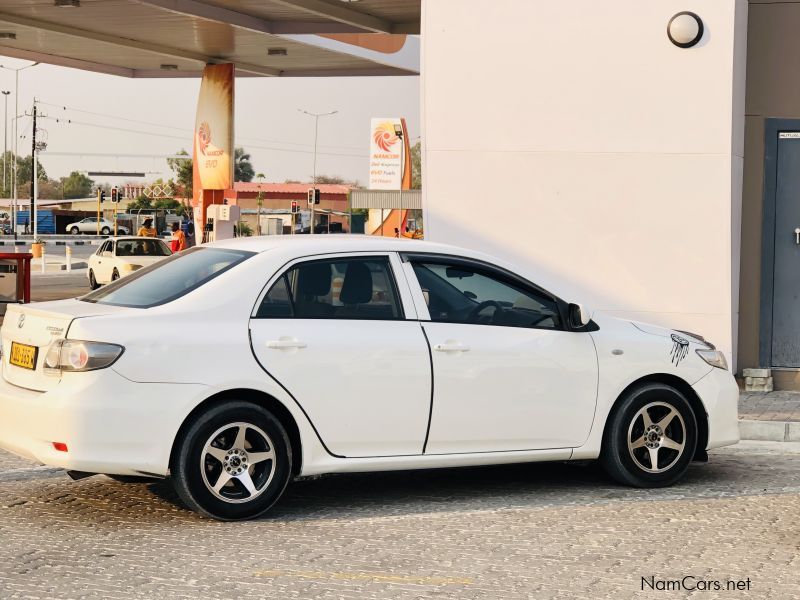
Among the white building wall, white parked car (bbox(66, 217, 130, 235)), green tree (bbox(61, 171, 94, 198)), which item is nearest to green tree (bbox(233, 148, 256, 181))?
green tree (bbox(61, 171, 94, 198))

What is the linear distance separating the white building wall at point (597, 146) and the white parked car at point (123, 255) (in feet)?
64.7

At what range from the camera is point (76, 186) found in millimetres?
193250

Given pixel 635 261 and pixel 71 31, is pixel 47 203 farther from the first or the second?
pixel 635 261

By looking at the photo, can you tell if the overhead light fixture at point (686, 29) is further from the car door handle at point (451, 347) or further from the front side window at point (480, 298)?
the car door handle at point (451, 347)

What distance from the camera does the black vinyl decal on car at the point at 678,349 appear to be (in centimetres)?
787

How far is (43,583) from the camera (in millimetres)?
5477

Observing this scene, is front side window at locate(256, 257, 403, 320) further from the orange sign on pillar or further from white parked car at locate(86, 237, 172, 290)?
the orange sign on pillar

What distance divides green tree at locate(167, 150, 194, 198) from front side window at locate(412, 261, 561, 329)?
130444 mm

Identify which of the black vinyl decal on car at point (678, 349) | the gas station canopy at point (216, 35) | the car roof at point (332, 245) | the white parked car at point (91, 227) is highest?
the gas station canopy at point (216, 35)

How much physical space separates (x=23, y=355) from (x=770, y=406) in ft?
23.1

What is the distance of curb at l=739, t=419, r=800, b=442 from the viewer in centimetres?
1016

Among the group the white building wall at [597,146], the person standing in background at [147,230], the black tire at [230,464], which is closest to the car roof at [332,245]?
the black tire at [230,464]

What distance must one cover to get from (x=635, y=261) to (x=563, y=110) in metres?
1.66

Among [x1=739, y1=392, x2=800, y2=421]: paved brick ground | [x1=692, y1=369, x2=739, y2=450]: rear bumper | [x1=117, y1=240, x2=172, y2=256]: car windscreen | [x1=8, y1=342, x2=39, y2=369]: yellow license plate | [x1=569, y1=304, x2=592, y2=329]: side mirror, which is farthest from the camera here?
[x1=117, y1=240, x2=172, y2=256]: car windscreen
